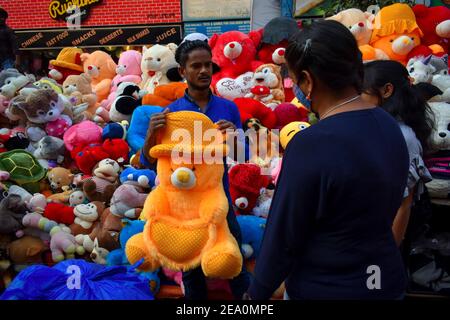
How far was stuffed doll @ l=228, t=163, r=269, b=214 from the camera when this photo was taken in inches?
116

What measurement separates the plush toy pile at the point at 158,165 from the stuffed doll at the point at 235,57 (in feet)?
0.04

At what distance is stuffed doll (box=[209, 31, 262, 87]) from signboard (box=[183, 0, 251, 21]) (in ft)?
12.9

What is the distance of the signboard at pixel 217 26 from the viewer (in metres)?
8.64

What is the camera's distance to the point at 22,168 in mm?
3398

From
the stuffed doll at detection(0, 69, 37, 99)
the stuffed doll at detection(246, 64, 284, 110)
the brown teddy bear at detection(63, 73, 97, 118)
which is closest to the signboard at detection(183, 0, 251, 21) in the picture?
the brown teddy bear at detection(63, 73, 97, 118)

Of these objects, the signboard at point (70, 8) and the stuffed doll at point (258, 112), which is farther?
the signboard at point (70, 8)

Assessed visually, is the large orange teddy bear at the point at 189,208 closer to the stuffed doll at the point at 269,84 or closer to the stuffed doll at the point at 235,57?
the stuffed doll at the point at 269,84

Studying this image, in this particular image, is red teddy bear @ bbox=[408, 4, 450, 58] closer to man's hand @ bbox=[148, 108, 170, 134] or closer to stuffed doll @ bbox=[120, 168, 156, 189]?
stuffed doll @ bbox=[120, 168, 156, 189]

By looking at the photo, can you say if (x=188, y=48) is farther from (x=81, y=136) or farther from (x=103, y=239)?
(x=81, y=136)

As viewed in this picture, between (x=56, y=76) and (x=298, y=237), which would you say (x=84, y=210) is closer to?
(x=298, y=237)

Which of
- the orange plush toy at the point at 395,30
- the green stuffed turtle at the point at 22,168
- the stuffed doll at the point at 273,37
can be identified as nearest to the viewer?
the green stuffed turtle at the point at 22,168

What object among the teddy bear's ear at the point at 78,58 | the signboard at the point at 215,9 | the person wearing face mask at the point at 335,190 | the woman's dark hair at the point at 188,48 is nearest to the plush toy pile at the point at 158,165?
the woman's dark hair at the point at 188,48

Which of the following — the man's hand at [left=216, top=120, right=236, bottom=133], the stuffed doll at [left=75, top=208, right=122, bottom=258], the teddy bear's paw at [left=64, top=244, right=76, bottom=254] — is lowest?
the teddy bear's paw at [left=64, top=244, right=76, bottom=254]

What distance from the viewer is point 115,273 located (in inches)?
91.4
